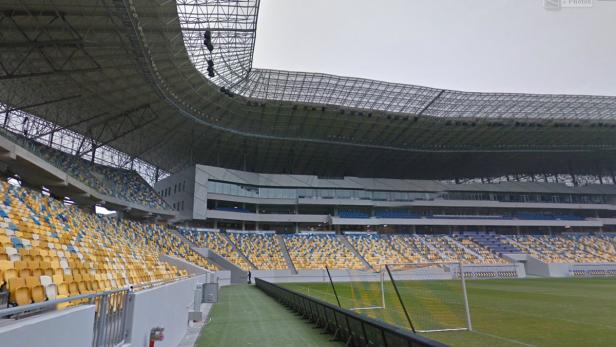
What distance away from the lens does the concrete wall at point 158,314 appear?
18.6 ft

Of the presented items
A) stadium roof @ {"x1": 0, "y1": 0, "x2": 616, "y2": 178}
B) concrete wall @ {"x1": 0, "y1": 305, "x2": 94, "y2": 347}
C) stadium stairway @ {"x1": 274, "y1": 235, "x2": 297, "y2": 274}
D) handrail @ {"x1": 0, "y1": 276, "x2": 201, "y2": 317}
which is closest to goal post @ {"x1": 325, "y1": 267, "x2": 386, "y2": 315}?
stadium stairway @ {"x1": 274, "y1": 235, "x2": 297, "y2": 274}

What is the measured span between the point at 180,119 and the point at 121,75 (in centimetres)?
1072

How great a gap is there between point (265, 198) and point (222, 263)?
15.8m

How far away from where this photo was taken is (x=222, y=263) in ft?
127

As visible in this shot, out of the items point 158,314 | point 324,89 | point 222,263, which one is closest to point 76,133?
point 222,263

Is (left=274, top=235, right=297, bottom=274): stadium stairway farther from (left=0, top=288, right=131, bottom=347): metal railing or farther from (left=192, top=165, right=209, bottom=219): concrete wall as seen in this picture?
(left=0, top=288, right=131, bottom=347): metal railing

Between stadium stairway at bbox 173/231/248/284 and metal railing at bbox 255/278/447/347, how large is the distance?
74.5 feet

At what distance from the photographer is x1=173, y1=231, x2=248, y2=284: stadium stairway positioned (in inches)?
1486

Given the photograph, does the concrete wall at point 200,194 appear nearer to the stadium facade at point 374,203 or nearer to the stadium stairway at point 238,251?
the stadium facade at point 374,203

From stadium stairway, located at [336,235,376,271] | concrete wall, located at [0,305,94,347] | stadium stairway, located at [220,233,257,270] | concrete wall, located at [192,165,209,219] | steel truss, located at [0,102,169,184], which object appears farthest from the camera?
concrete wall, located at [192,165,209,219]

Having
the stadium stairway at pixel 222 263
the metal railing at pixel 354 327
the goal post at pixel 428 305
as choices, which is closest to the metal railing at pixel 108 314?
the metal railing at pixel 354 327

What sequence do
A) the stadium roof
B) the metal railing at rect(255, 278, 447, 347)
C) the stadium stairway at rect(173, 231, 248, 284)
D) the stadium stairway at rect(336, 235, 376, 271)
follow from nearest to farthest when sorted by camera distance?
the metal railing at rect(255, 278, 447, 347)
the stadium roof
the stadium stairway at rect(173, 231, 248, 284)
the stadium stairway at rect(336, 235, 376, 271)

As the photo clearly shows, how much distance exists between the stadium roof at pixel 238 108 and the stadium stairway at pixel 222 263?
564 inches

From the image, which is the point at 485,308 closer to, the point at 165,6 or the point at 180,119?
the point at 165,6
